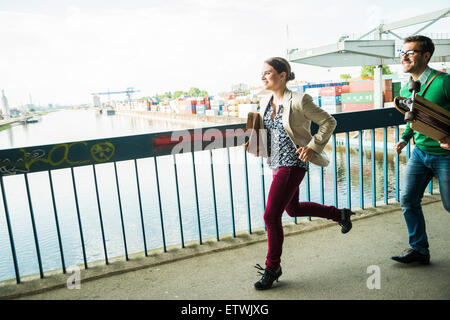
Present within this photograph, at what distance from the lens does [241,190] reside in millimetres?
21688

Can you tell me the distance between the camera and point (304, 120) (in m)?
1.97

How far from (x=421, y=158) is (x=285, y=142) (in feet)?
2.71

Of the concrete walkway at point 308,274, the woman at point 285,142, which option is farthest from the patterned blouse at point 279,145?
the concrete walkway at point 308,274

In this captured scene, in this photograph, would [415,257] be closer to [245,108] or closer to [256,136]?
[256,136]

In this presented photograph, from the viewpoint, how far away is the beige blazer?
1.91 metres

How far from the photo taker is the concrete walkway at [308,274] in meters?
1.96

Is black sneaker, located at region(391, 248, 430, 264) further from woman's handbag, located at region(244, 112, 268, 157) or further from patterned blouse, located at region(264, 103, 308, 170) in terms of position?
woman's handbag, located at region(244, 112, 268, 157)

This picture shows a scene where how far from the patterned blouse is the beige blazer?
0.15 ft

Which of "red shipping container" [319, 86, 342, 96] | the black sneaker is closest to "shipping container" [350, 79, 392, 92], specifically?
"red shipping container" [319, 86, 342, 96]

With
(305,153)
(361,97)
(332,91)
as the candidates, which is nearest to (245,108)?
(332,91)

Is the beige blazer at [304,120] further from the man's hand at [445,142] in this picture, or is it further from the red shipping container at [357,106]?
the red shipping container at [357,106]
